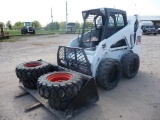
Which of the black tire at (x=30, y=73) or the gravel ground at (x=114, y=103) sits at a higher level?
the black tire at (x=30, y=73)

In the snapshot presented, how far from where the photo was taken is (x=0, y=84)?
5094 mm

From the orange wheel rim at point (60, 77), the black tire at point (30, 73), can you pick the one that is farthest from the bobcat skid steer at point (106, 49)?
the black tire at point (30, 73)

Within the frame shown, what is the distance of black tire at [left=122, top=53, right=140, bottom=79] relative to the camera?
523cm

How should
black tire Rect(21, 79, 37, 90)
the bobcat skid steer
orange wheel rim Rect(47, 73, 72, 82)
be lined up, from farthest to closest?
the bobcat skid steer → black tire Rect(21, 79, 37, 90) → orange wheel rim Rect(47, 73, 72, 82)

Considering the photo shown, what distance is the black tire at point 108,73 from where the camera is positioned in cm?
432

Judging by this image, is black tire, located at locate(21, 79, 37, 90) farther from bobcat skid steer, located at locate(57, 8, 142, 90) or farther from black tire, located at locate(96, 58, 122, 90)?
black tire, located at locate(96, 58, 122, 90)

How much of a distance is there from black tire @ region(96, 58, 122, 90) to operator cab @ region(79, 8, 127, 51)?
94 cm

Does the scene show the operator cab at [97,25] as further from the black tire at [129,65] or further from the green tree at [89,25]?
the black tire at [129,65]

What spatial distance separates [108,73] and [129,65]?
119cm

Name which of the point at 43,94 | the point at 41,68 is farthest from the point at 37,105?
the point at 41,68

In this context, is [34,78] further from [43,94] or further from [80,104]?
[80,104]

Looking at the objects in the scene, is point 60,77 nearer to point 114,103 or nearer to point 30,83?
point 30,83

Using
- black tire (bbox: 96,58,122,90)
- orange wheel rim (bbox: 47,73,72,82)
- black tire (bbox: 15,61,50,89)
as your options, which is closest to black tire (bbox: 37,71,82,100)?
orange wheel rim (bbox: 47,73,72,82)

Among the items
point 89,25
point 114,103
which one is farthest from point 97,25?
point 114,103
